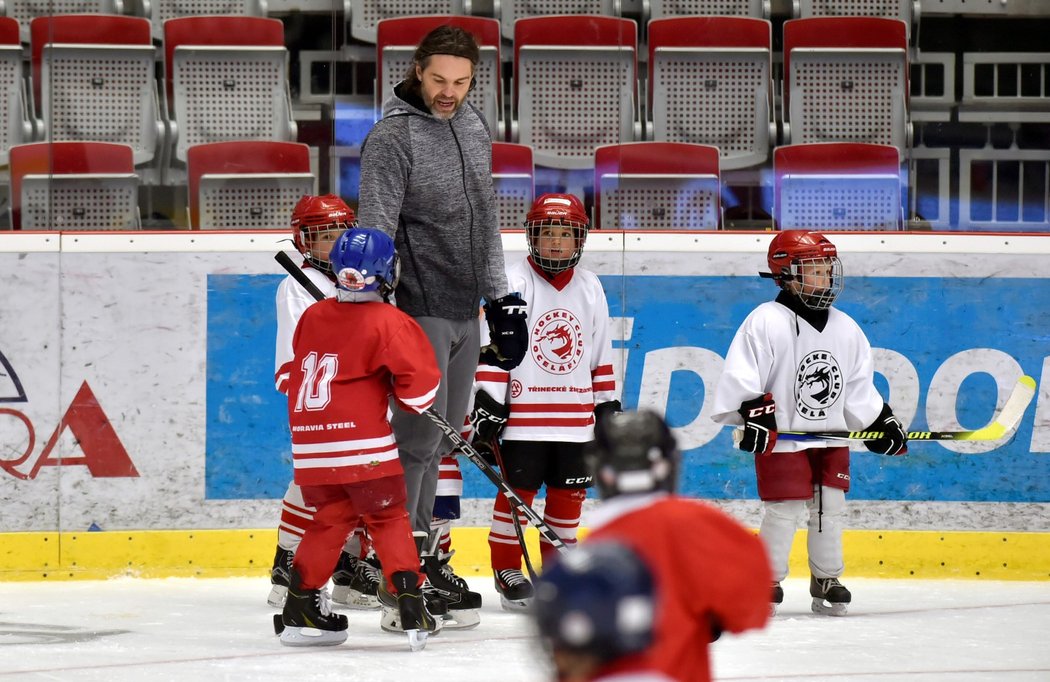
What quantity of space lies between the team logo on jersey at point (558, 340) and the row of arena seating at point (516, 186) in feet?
2.71

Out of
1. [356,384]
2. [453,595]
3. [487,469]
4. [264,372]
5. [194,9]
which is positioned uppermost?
[194,9]

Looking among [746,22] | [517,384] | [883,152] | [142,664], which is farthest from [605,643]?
[746,22]

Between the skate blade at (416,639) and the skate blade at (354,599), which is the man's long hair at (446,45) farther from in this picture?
the skate blade at (354,599)

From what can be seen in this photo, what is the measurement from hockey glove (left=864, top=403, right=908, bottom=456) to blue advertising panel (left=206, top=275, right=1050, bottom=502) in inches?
27.0

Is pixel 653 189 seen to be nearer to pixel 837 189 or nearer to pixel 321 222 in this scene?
pixel 837 189

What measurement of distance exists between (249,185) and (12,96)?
87 centimetres

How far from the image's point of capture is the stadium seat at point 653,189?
4789 millimetres

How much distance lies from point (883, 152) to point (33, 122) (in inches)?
115

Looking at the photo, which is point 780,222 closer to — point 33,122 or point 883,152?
point 883,152

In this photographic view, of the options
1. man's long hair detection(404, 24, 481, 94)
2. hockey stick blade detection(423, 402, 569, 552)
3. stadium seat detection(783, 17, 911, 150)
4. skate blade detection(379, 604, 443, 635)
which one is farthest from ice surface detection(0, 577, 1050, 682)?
stadium seat detection(783, 17, 911, 150)

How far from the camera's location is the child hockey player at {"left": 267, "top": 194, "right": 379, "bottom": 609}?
3980mm

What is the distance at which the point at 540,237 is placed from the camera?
400 centimetres

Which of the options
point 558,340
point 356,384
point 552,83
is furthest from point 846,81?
point 356,384

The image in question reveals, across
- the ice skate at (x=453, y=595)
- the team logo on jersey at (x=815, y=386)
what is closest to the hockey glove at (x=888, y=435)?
the team logo on jersey at (x=815, y=386)
